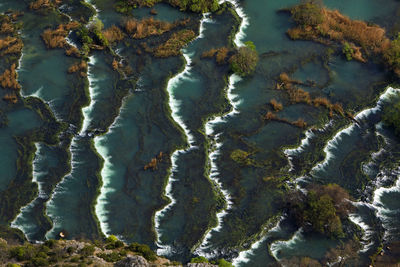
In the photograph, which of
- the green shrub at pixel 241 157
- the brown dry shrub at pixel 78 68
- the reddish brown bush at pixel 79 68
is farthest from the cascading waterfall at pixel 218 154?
the brown dry shrub at pixel 78 68

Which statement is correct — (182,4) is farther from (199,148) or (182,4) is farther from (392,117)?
(392,117)

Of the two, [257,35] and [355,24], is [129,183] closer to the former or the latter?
[257,35]

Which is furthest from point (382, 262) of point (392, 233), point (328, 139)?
point (328, 139)

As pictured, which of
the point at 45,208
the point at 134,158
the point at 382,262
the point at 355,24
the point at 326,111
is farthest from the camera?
the point at 355,24

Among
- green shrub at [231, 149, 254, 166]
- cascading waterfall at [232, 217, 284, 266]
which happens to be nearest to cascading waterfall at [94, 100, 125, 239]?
cascading waterfall at [232, 217, 284, 266]

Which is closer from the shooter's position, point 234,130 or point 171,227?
point 171,227

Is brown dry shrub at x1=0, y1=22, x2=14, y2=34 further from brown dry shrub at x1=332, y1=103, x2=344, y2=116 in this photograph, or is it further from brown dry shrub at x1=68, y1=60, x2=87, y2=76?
brown dry shrub at x1=332, y1=103, x2=344, y2=116

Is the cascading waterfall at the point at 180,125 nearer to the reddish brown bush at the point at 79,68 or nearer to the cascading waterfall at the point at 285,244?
the cascading waterfall at the point at 285,244
